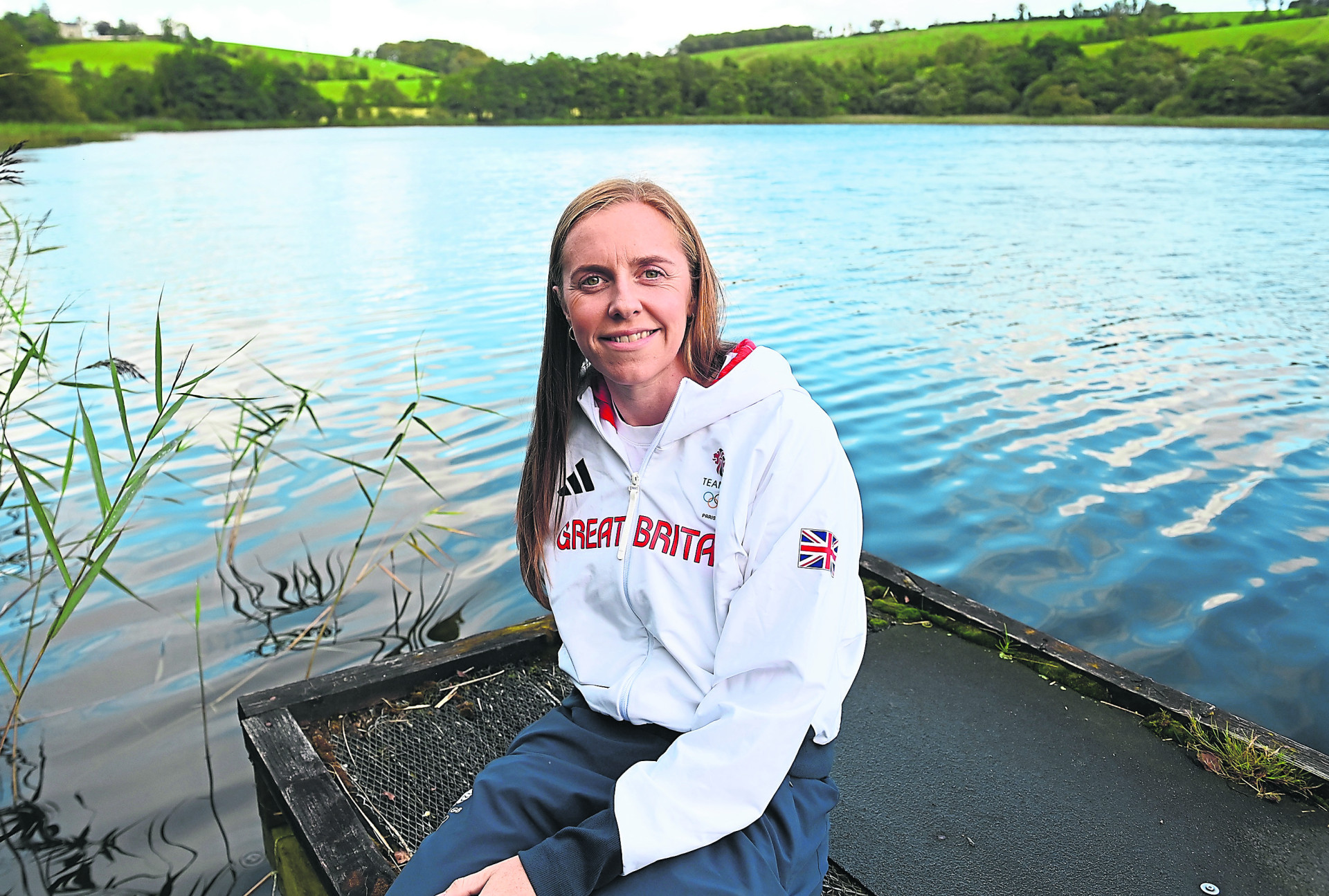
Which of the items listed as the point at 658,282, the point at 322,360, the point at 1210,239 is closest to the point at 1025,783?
the point at 658,282

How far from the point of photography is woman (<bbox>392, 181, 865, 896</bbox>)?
1.57 metres

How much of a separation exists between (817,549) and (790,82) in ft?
249

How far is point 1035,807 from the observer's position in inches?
101

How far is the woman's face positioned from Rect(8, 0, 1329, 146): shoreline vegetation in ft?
153

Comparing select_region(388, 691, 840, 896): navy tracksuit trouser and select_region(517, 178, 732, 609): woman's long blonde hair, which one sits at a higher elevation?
select_region(517, 178, 732, 609): woman's long blonde hair

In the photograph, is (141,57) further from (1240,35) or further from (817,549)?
(817,549)

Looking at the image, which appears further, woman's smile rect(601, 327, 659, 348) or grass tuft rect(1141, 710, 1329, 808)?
grass tuft rect(1141, 710, 1329, 808)

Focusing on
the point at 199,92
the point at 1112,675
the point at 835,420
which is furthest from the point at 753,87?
the point at 1112,675

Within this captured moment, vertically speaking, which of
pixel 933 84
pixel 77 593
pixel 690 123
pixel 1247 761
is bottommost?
pixel 1247 761

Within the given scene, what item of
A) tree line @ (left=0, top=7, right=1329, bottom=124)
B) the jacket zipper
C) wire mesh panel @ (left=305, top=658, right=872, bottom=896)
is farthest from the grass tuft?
tree line @ (left=0, top=7, right=1329, bottom=124)

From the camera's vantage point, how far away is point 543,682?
330 cm

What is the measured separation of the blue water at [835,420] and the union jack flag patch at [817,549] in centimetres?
113

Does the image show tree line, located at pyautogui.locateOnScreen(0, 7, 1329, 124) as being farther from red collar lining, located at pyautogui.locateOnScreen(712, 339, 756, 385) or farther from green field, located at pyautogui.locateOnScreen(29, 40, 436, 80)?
red collar lining, located at pyautogui.locateOnScreen(712, 339, 756, 385)

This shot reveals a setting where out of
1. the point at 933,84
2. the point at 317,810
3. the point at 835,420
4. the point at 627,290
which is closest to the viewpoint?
the point at 627,290
